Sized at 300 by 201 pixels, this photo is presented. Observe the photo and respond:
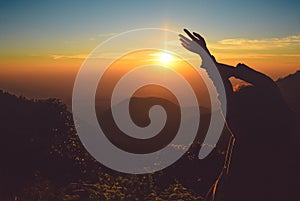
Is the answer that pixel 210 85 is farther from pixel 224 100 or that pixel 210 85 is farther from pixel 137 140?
pixel 137 140

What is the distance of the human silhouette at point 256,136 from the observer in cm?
525

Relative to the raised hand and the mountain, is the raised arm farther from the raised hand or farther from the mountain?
the mountain

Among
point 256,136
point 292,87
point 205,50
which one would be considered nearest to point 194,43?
point 205,50

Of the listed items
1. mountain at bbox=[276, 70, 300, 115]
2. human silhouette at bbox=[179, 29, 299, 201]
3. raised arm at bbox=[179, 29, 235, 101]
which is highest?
mountain at bbox=[276, 70, 300, 115]

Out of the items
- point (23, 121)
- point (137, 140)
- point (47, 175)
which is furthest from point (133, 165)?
point (137, 140)

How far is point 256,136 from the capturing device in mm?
5359

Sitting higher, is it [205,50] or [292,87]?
[292,87]

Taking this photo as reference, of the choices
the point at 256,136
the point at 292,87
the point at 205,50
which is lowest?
the point at 256,136

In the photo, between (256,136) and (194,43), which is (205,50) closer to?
(194,43)

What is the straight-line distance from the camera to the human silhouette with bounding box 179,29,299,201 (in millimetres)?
5250

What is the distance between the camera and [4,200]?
1666 cm

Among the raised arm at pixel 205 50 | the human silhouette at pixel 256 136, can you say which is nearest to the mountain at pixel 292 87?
the human silhouette at pixel 256 136

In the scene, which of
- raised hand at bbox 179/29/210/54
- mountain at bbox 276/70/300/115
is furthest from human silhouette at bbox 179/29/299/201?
mountain at bbox 276/70/300/115

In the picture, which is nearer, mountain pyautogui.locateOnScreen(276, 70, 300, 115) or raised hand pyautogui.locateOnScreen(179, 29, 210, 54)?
raised hand pyautogui.locateOnScreen(179, 29, 210, 54)
